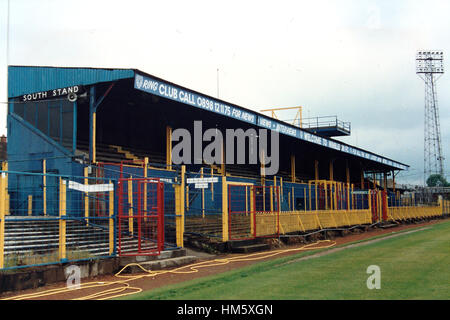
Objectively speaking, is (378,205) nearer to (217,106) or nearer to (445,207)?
(217,106)

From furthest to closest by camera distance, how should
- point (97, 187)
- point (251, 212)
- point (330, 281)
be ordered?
point (251, 212), point (97, 187), point (330, 281)

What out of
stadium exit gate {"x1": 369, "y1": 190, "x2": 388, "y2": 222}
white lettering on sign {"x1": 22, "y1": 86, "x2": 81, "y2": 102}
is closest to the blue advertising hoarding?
white lettering on sign {"x1": 22, "y1": 86, "x2": 81, "y2": 102}

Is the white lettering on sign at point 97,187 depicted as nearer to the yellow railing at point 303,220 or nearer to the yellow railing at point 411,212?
the yellow railing at point 303,220

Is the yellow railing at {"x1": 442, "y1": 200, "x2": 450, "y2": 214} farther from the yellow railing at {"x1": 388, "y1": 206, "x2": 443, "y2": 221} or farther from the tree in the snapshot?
the tree

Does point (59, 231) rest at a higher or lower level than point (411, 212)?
higher

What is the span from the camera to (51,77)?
20.3 m

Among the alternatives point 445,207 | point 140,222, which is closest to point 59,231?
point 140,222

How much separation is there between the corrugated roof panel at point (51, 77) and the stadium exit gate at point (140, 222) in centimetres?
496

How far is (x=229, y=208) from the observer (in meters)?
16.8

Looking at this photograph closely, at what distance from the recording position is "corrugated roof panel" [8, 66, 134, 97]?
18.7 meters

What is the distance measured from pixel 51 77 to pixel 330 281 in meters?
15.8

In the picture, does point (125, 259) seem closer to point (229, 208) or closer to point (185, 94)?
point (229, 208)

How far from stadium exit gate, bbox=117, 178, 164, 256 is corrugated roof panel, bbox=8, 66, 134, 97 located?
4.96 meters
